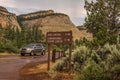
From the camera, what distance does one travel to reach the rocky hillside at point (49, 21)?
154m

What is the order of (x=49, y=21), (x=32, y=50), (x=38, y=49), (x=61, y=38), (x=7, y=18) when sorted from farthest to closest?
(x=49, y=21) → (x=7, y=18) → (x=38, y=49) → (x=32, y=50) → (x=61, y=38)

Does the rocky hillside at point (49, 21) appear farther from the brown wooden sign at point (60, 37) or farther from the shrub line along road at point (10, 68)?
the brown wooden sign at point (60, 37)

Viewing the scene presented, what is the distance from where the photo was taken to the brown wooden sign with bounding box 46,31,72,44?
65.0 feet

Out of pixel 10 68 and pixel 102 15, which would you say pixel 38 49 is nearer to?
pixel 102 15

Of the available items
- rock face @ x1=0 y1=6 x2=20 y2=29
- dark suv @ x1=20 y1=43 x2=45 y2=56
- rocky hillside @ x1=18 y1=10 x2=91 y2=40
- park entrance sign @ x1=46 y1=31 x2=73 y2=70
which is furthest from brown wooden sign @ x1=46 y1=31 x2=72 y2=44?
rocky hillside @ x1=18 y1=10 x2=91 y2=40

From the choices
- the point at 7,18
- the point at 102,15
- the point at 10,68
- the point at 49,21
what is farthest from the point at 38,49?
the point at 49,21

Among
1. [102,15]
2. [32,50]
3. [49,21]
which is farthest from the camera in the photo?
[49,21]

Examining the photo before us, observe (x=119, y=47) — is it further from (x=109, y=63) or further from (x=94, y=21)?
(x=94, y=21)

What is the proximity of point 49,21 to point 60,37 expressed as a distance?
5445 inches

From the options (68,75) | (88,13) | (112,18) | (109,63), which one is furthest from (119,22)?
(109,63)

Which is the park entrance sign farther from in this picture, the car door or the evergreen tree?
the car door

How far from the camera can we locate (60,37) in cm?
2020

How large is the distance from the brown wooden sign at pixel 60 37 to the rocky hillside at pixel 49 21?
4994 inches

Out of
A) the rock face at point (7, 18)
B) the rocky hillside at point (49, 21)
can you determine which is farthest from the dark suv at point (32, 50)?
the rocky hillside at point (49, 21)
